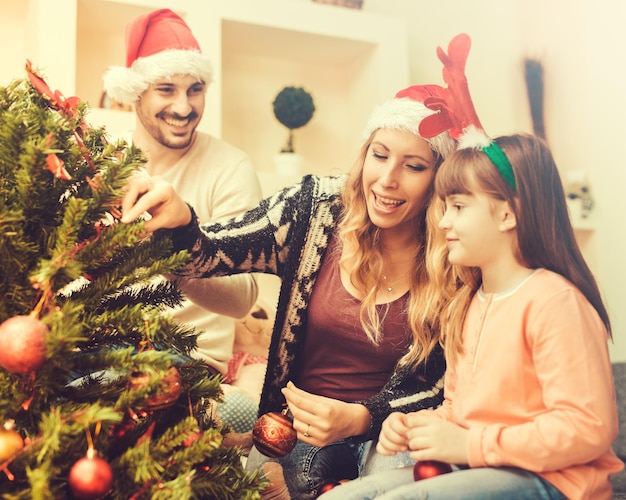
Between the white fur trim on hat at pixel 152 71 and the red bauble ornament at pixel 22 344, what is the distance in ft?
2.85

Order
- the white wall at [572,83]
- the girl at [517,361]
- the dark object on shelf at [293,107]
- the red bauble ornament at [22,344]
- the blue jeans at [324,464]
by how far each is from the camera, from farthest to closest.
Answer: the dark object on shelf at [293,107] → the white wall at [572,83] → the blue jeans at [324,464] → the girl at [517,361] → the red bauble ornament at [22,344]

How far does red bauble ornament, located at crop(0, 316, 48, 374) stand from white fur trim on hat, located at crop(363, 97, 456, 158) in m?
0.63

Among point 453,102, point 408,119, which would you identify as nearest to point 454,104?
point 453,102

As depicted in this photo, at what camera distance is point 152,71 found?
1328mm

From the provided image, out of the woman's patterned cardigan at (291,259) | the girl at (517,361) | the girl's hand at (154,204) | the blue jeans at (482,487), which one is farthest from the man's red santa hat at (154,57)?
the blue jeans at (482,487)

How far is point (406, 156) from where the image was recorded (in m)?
0.99

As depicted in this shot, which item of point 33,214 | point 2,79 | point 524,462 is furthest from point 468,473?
point 2,79

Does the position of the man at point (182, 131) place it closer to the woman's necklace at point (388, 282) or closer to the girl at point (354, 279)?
the girl at point (354, 279)

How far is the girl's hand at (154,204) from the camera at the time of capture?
0.75 meters

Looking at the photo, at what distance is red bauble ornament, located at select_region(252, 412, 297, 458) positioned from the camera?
85cm

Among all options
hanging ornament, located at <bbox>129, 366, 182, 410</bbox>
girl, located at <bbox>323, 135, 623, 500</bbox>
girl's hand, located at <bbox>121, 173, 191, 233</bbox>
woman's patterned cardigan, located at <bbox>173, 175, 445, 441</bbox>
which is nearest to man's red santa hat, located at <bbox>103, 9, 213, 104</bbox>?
woman's patterned cardigan, located at <bbox>173, 175, 445, 441</bbox>

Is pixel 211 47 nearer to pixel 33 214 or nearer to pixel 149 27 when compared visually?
pixel 149 27

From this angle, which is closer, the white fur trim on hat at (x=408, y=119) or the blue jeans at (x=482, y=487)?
the blue jeans at (x=482, y=487)

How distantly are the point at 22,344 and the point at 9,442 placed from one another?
0.09 m
